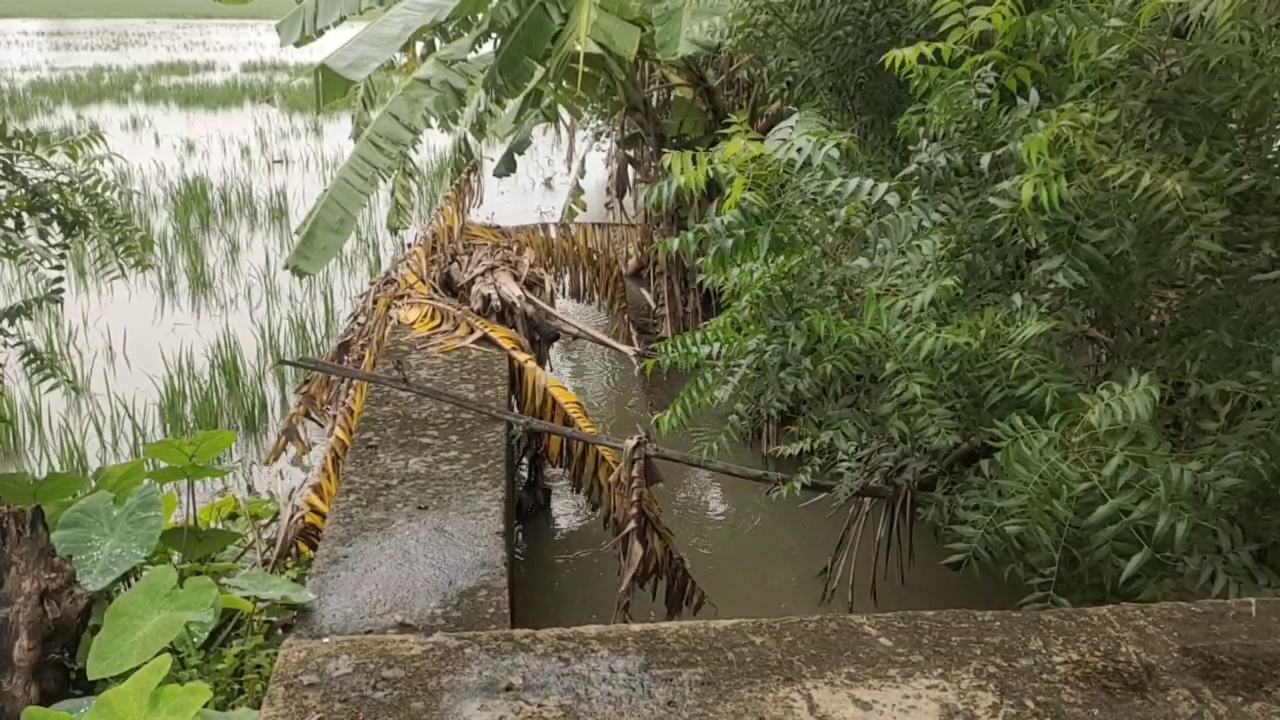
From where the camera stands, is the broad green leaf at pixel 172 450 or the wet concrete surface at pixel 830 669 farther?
→ the broad green leaf at pixel 172 450

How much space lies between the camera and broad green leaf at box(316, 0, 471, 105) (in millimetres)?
2793

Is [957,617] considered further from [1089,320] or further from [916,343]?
[1089,320]

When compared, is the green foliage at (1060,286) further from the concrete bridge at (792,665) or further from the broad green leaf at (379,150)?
the broad green leaf at (379,150)

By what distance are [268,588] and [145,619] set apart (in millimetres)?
230

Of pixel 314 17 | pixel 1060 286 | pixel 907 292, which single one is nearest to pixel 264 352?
pixel 314 17

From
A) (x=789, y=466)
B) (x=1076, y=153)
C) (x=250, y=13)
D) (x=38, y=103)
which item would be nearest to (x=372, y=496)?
(x=1076, y=153)

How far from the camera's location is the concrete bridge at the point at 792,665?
1387 millimetres

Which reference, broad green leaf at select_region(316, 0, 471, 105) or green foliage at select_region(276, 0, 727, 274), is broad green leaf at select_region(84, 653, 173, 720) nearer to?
green foliage at select_region(276, 0, 727, 274)

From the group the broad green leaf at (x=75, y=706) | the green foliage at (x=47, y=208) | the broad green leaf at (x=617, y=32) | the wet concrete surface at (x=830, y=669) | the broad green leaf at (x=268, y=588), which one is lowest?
the broad green leaf at (x=75, y=706)

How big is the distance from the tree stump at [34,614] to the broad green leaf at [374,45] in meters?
1.58

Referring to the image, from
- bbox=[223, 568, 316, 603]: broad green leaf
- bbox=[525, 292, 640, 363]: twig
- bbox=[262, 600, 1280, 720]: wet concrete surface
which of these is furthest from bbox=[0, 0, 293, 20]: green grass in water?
bbox=[262, 600, 1280, 720]: wet concrete surface

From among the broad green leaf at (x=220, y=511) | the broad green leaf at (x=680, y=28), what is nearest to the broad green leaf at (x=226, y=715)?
the broad green leaf at (x=220, y=511)

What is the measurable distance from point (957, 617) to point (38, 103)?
12480 millimetres

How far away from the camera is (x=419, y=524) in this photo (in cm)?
213
